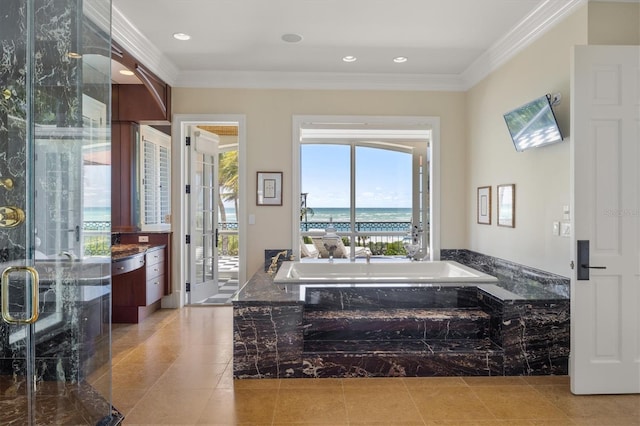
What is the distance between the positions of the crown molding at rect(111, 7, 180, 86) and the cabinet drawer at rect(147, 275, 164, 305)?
212cm

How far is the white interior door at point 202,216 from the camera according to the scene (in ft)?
15.1

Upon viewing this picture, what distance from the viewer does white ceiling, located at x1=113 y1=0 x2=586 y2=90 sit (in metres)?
2.95

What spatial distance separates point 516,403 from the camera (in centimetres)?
238

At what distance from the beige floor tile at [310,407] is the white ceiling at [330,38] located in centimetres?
271

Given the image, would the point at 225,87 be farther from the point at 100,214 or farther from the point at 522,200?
the point at 522,200

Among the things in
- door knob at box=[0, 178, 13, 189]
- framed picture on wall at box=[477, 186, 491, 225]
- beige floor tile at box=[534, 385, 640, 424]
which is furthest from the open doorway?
beige floor tile at box=[534, 385, 640, 424]

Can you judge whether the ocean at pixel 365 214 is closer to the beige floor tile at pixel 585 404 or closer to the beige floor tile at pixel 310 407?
the beige floor tile at pixel 585 404

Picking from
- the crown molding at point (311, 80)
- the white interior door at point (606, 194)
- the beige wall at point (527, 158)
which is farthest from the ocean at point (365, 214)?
the white interior door at point (606, 194)

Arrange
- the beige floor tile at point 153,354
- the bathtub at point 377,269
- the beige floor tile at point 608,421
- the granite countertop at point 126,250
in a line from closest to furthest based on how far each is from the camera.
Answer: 1. the beige floor tile at point 608,421
2. the beige floor tile at point 153,354
3. the granite countertop at point 126,250
4. the bathtub at point 377,269

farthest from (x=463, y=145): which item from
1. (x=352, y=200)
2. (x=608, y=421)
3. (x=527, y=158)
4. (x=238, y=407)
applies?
(x=238, y=407)

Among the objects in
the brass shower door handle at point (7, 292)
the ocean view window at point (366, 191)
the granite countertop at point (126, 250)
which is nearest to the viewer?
the brass shower door handle at point (7, 292)

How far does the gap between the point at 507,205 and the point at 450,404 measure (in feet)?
6.56

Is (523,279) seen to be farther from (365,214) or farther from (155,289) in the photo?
(155,289)

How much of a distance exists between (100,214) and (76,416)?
3.36 feet
